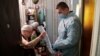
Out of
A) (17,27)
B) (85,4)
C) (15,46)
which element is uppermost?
(85,4)

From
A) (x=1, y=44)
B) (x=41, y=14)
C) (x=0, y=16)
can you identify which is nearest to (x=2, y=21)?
(x=0, y=16)

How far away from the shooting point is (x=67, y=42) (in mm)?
1761

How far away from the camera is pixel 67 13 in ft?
6.13

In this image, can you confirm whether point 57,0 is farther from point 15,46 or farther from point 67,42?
point 15,46

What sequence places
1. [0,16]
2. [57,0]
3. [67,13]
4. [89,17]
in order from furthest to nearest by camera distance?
[57,0]
[67,13]
[89,17]
[0,16]

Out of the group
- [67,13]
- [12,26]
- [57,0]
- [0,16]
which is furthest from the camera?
[57,0]

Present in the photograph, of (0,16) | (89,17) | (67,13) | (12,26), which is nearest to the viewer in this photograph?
(0,16)

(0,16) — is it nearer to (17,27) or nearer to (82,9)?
(17,27)

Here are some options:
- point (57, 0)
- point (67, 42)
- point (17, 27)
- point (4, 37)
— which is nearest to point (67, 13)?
point (67, 42)

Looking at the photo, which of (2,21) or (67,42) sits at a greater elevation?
(2,21)

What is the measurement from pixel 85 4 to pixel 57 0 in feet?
2.13

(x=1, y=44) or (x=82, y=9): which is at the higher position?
(x=82, y=9)

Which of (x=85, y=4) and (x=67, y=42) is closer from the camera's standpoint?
(x=67, y=42)

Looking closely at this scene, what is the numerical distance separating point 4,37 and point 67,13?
1041 millimetres
